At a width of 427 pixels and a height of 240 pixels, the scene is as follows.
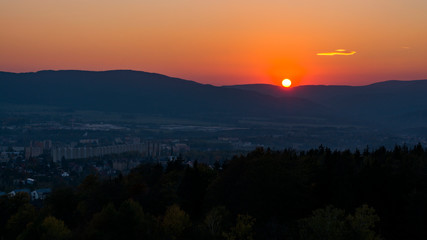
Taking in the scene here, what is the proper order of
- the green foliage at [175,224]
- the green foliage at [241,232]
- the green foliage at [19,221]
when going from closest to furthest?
the green foliage at [241,232] < the green foliage at [175,224] < the green foliage at [19,221]

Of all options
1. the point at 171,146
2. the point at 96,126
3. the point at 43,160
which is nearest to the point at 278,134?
the point at 171,146

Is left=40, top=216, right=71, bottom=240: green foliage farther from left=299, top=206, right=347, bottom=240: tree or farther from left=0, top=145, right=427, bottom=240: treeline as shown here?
left=299, top=206, right=347, bottom=240: tree

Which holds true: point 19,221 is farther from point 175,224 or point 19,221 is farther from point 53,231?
point 175,224

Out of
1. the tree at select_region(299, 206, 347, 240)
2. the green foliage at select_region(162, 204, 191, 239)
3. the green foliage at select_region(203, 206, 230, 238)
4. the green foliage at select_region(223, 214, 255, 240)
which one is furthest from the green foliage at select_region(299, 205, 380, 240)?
the green foliage at select_region(162, 204, 191, 239)

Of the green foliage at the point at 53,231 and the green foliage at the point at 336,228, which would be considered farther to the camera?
the green foliage at the point at 53,231

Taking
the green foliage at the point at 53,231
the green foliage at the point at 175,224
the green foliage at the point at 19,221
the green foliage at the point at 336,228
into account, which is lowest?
the green foliage at the point at 19,221

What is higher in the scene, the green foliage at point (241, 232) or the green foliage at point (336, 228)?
the green foliage at point (336, 228)

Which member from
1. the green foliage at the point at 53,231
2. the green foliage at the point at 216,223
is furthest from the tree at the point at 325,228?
the green foliage at the point at 53,231

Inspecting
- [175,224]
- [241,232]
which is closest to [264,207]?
[241,232]

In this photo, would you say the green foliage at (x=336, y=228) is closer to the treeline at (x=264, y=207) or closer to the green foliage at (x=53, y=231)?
the treeline at (x=264, y=207)
